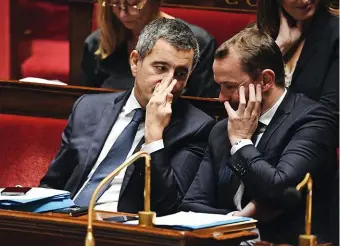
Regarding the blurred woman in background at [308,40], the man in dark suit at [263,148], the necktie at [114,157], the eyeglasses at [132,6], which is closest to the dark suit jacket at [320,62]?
the blurred woman in background at [308,40]

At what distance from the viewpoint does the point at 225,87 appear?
6.71ft

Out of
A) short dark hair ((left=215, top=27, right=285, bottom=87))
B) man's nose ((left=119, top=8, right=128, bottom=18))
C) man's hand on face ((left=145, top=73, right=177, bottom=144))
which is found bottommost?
man's hand on face ((left=145, top=73, right=177, bottom=144))

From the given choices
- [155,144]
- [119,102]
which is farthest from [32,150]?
[155,144]

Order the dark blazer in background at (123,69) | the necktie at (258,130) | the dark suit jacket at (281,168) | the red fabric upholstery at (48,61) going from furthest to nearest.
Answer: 1. the red fabric upholstery at (48,61)
2. the dark blazer in background at (123,69)
3. the necktie at (258,130)
4. the dark suit jacket at (281,168)

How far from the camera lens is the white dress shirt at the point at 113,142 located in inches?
82.9

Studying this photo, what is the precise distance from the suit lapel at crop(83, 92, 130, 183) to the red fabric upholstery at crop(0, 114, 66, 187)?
23 centimetres

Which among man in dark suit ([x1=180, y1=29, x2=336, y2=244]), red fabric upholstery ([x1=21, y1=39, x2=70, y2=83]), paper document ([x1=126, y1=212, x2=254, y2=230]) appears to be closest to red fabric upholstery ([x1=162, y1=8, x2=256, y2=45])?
red fabric upholstery ([x1=21, y1=39, x2=70, y2=83])

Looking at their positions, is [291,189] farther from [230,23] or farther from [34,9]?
[34,9]

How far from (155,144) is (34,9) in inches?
48.2

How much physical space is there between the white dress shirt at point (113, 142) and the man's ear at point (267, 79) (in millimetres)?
234

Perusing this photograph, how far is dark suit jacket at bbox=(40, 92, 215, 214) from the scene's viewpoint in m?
2.05

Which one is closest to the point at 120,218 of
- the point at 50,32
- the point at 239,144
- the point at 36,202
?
the point at 36,202

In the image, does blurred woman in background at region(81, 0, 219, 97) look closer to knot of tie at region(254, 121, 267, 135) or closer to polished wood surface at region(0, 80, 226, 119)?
polished wood surface at region(0, 80, 226, 119)

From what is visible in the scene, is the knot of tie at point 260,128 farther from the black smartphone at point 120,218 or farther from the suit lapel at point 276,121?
the black smartphone at point 120,218
